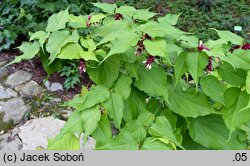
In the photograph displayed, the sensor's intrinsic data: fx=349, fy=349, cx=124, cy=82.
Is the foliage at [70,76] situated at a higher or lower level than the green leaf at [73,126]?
lower

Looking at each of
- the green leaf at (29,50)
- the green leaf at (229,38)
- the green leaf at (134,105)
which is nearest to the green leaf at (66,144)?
the green leaf at (134,105)

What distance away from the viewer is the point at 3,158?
47.6 inches

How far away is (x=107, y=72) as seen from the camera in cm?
134

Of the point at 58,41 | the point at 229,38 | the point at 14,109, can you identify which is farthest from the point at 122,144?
the point at 14,109

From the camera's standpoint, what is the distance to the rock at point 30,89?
3516 mm

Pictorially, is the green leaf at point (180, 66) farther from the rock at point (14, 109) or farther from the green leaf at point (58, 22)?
the rock at point (14, 109)

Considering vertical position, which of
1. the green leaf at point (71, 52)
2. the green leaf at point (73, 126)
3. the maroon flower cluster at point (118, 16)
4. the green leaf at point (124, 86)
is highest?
the maroon flower cluster at point (118, 16)

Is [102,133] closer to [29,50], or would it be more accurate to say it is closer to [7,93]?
[29,50]

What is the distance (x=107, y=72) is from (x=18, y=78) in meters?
2.61

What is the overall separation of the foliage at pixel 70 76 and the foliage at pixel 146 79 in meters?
2.14

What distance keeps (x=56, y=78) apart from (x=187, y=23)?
2.24 m

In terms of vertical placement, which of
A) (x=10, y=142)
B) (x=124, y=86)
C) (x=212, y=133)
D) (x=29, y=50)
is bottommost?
(x=10, y=142)

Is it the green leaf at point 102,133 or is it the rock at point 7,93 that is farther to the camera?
the rock at point 7,93

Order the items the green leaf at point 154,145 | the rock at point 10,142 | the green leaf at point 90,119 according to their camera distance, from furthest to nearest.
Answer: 1. the rock at point 10,142
2. the green leaf at point 90,119
3. the green leaf at point 154,145
